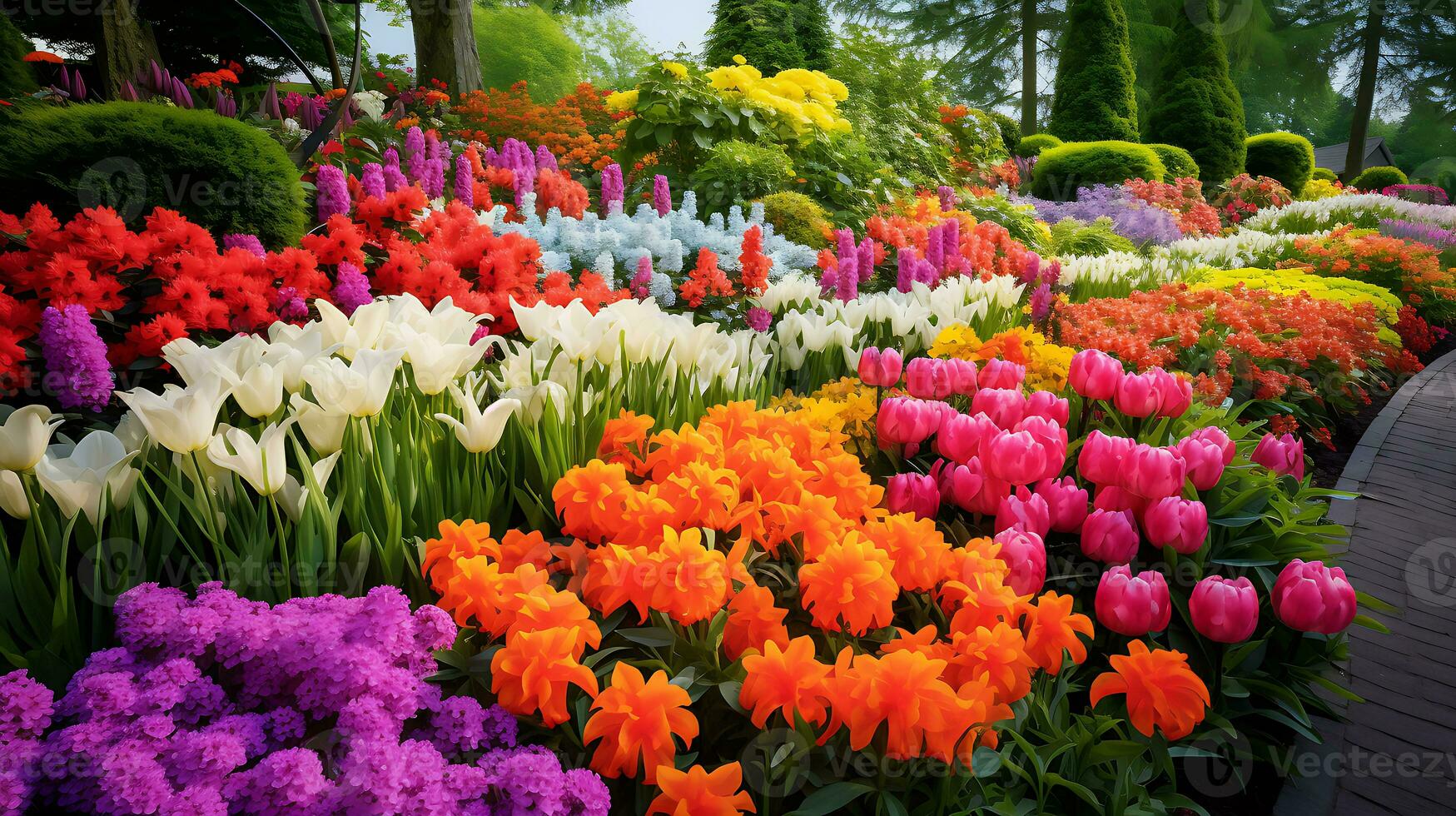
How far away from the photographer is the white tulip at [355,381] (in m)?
1.63

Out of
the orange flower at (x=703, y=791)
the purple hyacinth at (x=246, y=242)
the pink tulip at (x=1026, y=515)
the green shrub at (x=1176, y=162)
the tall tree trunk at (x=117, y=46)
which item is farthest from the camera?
the green shrub at (x=1176, y=162)

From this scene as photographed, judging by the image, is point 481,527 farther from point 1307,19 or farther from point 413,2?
point 1307,19

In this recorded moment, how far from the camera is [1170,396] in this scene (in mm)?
2377

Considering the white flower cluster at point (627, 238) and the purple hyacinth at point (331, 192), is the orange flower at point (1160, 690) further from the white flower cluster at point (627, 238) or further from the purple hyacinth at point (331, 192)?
the purple hyacinth at point (331, 192)

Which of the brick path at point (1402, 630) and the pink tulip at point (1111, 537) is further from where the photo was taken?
the brick path at point (1402, 630)

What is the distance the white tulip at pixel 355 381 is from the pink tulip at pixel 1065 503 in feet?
5.11

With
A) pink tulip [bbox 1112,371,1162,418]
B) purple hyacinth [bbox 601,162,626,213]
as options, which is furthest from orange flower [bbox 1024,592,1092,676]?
purple hyacinth [bbox 601,162,626,213]

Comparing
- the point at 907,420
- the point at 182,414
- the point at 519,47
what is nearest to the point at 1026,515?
the point at 907,420

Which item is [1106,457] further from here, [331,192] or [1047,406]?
[331,192]

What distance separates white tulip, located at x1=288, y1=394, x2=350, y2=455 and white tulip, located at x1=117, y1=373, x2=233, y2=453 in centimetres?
15

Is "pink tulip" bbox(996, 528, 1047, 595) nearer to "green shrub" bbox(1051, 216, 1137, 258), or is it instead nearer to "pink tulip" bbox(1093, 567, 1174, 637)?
"pink tulip" bbox(1093, 567, 1174, 637)

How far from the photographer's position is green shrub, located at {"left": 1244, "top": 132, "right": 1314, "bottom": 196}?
66.3 feet

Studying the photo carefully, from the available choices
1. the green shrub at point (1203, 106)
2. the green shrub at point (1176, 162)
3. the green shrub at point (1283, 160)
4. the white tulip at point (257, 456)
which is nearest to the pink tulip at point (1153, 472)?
the white tulip at point (257, 456)

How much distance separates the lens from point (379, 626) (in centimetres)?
120
